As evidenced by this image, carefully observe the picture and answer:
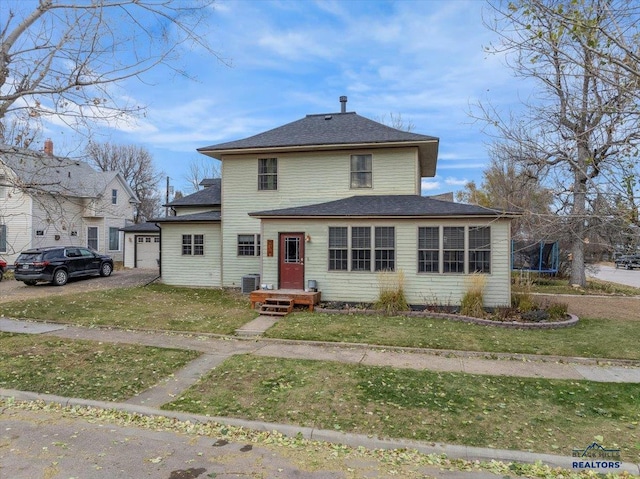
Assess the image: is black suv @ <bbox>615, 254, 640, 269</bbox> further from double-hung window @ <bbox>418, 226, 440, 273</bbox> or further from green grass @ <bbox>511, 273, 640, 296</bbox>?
green grass @ <bbox>511, 273, 640, 296</bbox>

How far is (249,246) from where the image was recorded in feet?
52.6

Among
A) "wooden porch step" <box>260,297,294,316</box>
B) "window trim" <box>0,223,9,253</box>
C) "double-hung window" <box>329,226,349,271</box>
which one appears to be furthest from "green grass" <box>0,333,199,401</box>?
"window trim" <box>0,223,9,253</box>

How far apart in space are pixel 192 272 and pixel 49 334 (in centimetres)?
817

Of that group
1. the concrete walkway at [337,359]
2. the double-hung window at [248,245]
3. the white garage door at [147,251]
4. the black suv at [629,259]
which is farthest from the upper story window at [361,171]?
the white garage door at [147,251]

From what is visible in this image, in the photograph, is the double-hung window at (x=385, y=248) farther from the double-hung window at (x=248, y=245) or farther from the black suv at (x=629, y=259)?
the black suv at (x=629, y=259)

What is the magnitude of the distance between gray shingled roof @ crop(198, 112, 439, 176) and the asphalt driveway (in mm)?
7385

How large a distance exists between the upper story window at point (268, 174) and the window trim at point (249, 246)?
2012 millimetres

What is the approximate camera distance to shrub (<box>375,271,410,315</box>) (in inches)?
458

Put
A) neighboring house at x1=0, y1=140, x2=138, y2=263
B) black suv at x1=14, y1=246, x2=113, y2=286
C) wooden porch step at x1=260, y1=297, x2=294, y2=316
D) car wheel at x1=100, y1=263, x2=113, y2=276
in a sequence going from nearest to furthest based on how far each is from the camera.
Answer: wooden porch step at x1=260, y1=297, x2=294, y2=316 → black suv at x1=14, y1=246, x2=113, y2=286 → car wheel at x1=100, y1=263, x2=113, y2=276 → neighboring house at x1=0, y1=140, x2=138, y2=263

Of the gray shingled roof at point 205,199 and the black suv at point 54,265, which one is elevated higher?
the gray shingled roof at point 205,199

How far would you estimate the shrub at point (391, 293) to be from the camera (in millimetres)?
11633

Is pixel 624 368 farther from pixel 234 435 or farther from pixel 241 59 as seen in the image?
pixel 241 59

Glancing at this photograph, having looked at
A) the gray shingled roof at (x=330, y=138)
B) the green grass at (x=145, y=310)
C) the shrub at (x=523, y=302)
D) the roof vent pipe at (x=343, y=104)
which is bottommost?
the green grass at (x=145, y=310)

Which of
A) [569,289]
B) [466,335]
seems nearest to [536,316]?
[466,335]
